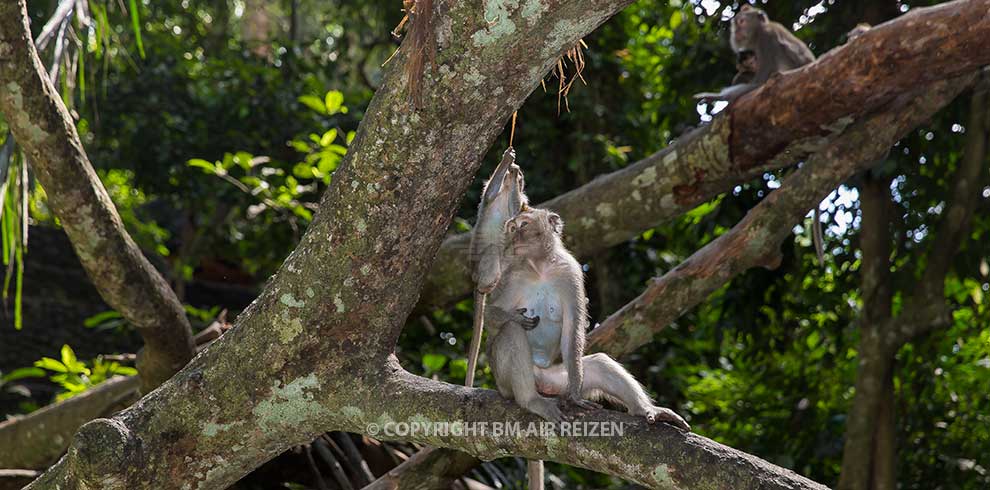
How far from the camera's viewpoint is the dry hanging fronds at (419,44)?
2854 mm

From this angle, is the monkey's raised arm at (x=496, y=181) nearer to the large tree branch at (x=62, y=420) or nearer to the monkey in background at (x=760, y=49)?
the large tree branch at (x=62, y=420)

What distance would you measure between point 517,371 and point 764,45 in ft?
12.5

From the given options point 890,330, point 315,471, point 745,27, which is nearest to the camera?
point 315,471

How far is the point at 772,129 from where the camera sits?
16.6ft

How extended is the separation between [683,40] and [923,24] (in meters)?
3.10

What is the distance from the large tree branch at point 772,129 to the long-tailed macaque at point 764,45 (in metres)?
1.16

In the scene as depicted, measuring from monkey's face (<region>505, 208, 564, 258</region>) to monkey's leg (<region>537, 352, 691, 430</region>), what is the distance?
0.42 metres

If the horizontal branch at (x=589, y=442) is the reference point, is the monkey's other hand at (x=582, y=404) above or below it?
above

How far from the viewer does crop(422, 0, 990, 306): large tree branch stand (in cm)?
442

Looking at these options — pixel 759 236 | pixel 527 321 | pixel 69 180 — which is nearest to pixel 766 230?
pixel 759 236

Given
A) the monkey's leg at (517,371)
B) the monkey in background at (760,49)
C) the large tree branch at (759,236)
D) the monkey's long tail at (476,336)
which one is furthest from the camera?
the monkey in background at (760,49)

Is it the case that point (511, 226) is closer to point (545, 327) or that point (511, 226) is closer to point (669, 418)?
point (545, 327)

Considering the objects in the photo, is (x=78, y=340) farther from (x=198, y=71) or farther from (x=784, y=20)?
(x=784, y=20)

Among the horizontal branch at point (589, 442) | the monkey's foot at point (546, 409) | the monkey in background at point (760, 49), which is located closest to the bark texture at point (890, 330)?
the monkey in background at point (760, 49)
